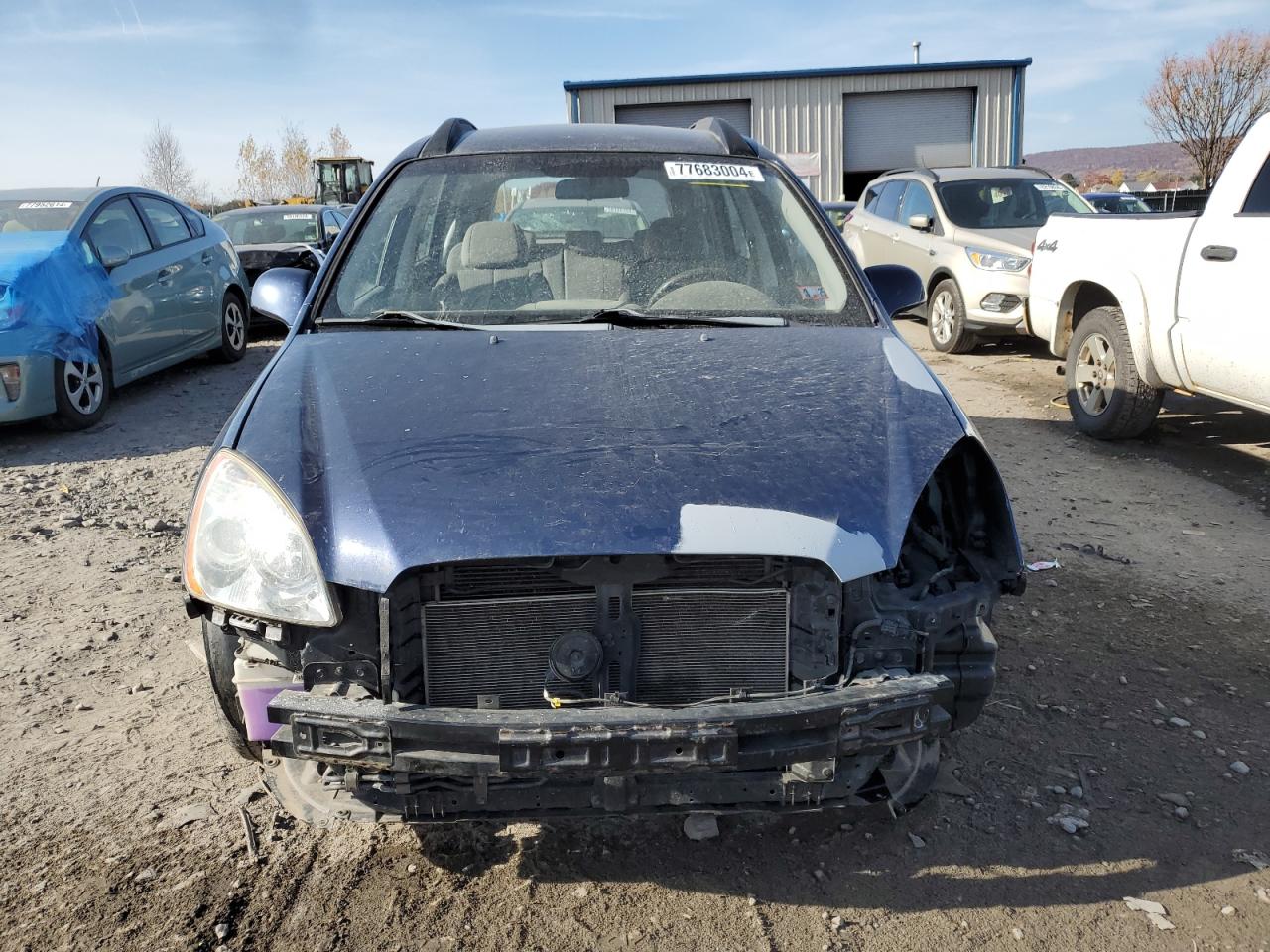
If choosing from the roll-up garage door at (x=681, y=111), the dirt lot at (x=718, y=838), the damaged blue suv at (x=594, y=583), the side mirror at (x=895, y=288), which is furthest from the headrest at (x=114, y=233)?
the roll-up garage door at (x=681, y=111)

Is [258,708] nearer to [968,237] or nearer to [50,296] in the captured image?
[50,296]

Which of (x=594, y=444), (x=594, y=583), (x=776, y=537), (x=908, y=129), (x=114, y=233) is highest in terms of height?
(x=908, y=129)

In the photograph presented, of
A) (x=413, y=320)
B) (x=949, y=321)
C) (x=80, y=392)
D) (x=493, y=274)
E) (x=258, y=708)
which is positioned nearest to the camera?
(x=258, y=708)

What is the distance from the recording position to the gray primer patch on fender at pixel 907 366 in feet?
9.18

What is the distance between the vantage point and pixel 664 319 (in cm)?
321

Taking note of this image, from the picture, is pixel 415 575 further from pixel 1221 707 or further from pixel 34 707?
pixel 1221 707

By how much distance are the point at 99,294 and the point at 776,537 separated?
6.59 meters

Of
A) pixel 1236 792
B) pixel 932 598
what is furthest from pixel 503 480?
pixel 1236 792

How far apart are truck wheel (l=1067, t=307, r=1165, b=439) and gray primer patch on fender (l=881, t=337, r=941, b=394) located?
3.84 metres

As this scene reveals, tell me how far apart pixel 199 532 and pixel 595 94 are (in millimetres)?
24293

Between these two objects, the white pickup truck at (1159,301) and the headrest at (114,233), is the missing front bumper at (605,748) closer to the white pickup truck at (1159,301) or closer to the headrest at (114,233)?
the white pickup truck at (1159,301)

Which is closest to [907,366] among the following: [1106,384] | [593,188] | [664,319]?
[664,319]

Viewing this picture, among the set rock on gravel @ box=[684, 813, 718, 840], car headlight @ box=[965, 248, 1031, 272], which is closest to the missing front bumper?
rock on gravel @ box=[684, 813, 718, 840]

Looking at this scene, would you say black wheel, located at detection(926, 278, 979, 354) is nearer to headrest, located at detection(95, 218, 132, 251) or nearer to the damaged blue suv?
headrest, located at detection(95, 218, 132, 251)
